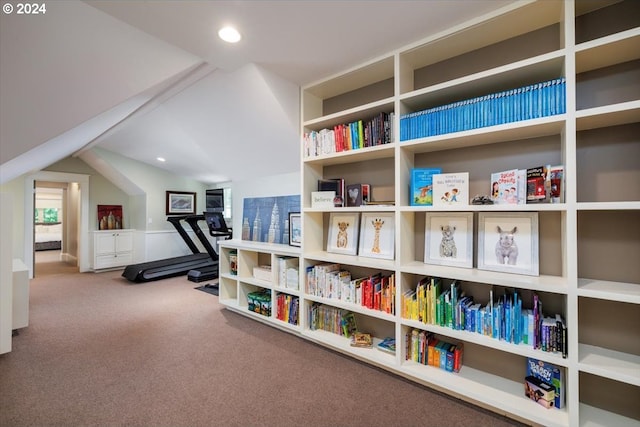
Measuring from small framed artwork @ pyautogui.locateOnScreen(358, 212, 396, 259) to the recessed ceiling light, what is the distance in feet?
5.51

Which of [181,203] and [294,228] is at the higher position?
[181,203]

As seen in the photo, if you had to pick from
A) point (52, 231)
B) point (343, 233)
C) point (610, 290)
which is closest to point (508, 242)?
point (610, 290)

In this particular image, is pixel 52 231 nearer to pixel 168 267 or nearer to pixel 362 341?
pixel 168 267

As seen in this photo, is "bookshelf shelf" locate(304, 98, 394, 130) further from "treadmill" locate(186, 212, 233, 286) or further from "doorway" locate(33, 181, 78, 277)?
"doorway" locate(33, 181, 78, 277)

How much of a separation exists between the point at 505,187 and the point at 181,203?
6.95 meters

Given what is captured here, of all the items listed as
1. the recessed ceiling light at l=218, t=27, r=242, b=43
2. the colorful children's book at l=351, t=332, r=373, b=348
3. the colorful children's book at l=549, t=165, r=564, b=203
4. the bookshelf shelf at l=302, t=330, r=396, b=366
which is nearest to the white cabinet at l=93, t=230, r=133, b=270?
the bookshelf shelf at l=302, t=330, r=396, b=366

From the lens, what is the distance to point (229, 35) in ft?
6.47

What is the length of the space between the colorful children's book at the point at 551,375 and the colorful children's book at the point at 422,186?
3.69ft

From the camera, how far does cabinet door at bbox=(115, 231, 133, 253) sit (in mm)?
6148

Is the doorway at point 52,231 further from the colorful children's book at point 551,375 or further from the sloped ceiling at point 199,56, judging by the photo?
the colorful children's book at point 551,375

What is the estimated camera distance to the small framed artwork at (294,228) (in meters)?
3.01

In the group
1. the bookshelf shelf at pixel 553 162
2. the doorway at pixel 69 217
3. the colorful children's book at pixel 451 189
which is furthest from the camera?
the doorway at pixel 69 217

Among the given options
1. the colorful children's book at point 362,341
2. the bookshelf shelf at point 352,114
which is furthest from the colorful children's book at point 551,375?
the bookshelf shelf at point 352,114

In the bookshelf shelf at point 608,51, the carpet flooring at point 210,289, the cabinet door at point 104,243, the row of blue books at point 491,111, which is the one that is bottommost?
the carpet flooring at point 210,289
